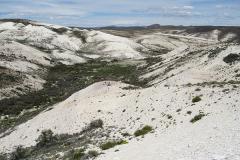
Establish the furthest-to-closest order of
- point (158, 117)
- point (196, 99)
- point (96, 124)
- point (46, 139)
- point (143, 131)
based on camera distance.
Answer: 1. point (96, 124)
2. point (46, 139)
3. point (196, 99)
4. point (158, 117)
5. point (143, 131)

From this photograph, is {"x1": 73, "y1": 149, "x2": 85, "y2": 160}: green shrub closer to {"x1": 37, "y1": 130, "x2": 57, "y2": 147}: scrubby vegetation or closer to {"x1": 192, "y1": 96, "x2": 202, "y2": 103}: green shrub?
{"x1": 37, "y1": 130, "x2": 57, "y2": 147}: scrubby vegetation

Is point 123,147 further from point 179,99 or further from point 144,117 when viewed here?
point 179,99

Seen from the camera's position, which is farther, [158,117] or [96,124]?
[96,124]

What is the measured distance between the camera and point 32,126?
42281 mm

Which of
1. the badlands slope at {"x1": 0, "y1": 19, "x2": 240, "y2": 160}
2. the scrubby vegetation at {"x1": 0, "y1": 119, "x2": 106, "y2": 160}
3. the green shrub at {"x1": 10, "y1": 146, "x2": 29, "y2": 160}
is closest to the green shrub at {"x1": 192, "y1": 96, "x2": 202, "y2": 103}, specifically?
the badlands slope at {"x1": 0, "y1": 19, "x2": 240, "y2": 160}

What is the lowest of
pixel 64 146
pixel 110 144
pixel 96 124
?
pixel 64 146

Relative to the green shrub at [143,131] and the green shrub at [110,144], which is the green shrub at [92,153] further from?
the green shrub at [143,131]

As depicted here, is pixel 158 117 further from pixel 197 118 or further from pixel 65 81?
pixel 65 81

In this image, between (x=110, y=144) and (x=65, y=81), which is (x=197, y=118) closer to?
(x=110, y=144)

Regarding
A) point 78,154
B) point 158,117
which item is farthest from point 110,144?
point 158,117

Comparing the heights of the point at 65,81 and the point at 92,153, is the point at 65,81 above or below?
below

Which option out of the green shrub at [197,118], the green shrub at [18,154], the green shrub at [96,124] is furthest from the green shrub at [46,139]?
the green shrub at [197,118]

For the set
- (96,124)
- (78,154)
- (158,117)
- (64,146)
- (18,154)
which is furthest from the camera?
(96,124)

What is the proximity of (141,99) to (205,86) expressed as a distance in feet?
19.8
